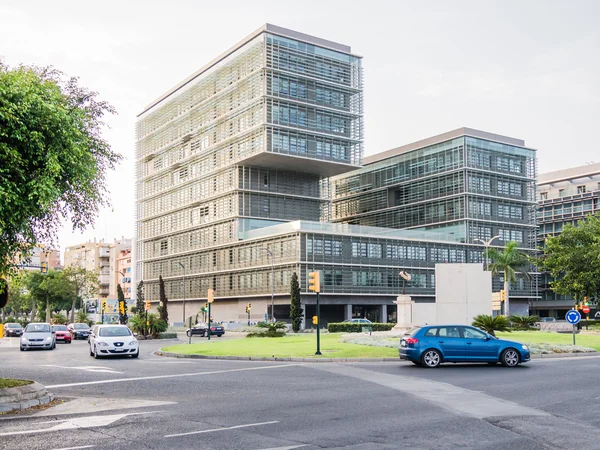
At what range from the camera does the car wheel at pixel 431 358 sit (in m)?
21.7

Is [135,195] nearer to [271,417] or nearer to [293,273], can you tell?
[293,273]

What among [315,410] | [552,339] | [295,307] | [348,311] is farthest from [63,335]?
[315,410]

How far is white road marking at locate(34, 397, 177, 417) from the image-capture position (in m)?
12.6

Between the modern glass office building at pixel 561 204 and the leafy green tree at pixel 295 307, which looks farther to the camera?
the modern glass office building at pixel 561 204

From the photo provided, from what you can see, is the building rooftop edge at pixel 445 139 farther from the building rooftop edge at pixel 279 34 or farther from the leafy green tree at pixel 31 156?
the leafy green tree at pixel 31 156

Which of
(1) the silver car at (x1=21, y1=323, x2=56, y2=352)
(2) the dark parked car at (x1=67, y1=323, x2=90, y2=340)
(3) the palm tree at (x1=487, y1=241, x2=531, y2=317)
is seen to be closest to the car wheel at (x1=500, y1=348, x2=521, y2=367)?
(1) the silver car at (x1=21, y1=323, x2=56, y2=352)

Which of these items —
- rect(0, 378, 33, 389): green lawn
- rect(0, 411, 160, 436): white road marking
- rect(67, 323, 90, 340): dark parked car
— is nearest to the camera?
rect(0, 411, 160, 436): white road marking

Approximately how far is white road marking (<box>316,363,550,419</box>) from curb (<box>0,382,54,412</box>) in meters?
7.67

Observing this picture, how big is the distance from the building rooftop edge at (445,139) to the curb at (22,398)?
81.9 meters

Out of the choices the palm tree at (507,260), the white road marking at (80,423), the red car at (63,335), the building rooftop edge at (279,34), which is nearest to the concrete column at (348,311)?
the palm tree at (507,260)

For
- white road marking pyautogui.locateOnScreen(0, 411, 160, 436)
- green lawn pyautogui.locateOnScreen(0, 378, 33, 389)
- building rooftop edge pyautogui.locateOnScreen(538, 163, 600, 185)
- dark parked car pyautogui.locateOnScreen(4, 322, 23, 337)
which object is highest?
building rooftop edge pyautogui.locateOnScreen(538, 163, 600, 185)

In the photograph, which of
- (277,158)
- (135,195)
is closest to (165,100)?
(135,195)

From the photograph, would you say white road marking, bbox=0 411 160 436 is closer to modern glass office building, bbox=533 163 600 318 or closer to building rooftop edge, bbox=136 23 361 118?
building rooftop edge, bbox=136 23 361 118

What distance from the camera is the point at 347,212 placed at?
107 metres
